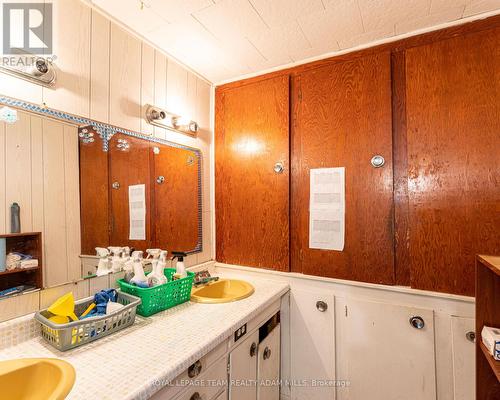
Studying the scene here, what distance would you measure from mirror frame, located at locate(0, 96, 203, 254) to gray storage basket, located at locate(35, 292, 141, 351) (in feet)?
2.47

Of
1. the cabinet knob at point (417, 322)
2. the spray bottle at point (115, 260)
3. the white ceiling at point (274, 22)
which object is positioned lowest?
the cabinet knob at point (417, 322)

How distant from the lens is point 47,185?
3.61 feet

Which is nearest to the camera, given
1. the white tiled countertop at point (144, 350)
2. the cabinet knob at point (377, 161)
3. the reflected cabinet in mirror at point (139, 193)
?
the white tiled countertop at point (144, 350)

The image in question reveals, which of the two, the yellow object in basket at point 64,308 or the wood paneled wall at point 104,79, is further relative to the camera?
the wood paneled wall at point 104,79

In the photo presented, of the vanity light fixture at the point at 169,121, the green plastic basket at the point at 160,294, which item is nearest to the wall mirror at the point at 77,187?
the vanity light fixture at the point at 169,121

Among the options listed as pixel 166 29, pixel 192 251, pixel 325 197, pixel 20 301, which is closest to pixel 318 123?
pixel 325 197

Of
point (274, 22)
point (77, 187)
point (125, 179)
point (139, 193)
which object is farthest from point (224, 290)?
point (274, 22)

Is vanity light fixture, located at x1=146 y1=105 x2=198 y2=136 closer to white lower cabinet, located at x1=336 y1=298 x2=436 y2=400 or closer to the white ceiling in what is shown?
the white ceiling

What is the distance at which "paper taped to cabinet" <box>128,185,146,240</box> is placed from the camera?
148cm

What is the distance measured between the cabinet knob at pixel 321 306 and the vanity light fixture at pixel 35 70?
1.76m

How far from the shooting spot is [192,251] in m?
1.88

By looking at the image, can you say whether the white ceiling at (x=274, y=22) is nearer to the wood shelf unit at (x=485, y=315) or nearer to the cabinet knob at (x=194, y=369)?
the wood shelf unit at (x=485, y=315)

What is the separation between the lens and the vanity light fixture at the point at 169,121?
5.11 ft

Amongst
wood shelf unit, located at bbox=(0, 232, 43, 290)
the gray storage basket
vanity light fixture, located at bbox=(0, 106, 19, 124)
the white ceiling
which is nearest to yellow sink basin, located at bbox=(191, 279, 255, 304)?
the gray storage basket
